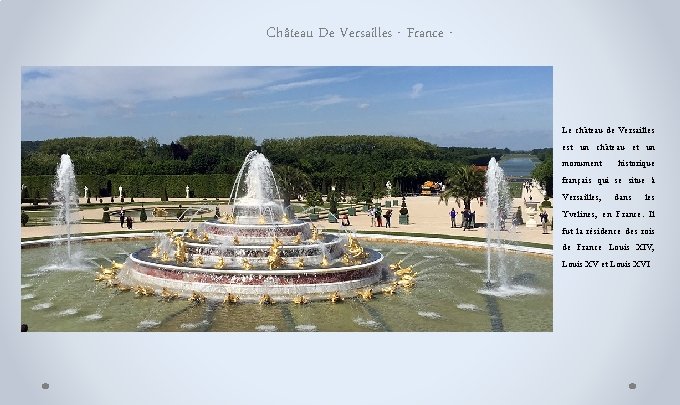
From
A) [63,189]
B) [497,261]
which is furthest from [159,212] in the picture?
[497,261]

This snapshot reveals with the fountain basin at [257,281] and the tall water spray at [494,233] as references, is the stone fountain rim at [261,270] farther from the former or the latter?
the tall water spray at [494,233]

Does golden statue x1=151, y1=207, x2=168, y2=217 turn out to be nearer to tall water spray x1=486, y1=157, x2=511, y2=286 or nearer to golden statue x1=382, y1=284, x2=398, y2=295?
tall water spray x1=486, y1=157, x2=511, y2=286

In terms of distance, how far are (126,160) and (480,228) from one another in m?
26.8

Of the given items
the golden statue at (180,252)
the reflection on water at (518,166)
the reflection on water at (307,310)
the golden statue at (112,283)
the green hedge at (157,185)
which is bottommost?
the reflection on water at (307,310)

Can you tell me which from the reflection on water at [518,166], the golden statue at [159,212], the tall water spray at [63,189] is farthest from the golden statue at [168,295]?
the reflection on water at [518,166]

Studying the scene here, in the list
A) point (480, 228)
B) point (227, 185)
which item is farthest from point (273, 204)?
point (227, 185)

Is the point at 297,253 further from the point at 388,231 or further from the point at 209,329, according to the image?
the point at 388,231

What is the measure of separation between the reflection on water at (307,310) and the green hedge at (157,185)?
25021mm

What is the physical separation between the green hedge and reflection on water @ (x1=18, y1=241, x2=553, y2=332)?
2502cm

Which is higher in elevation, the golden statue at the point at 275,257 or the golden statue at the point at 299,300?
the golden statue at the point at 275,257

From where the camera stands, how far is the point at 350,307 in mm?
13477

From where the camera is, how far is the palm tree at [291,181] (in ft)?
136

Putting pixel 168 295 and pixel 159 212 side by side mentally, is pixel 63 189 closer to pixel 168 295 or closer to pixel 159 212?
pixel 159 212

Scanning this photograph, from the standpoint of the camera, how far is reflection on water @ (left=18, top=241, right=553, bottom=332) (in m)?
12.2
